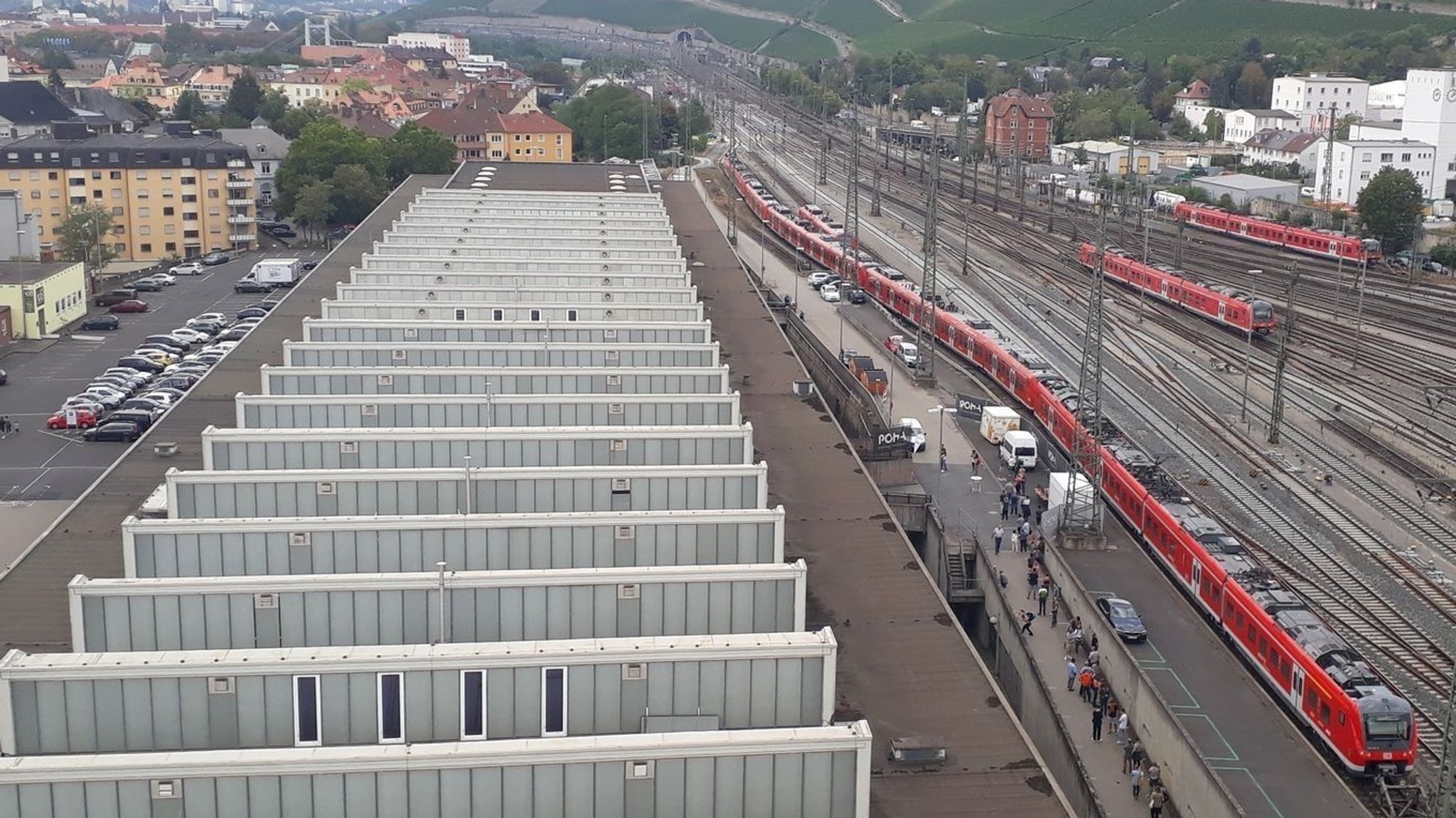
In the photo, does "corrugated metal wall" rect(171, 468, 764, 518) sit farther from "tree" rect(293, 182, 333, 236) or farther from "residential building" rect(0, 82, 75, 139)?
"residential building" rect(0, 82, 75, 139)

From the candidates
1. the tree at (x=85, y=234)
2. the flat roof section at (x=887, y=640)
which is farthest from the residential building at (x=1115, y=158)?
the flat roof section at (x=887, y=640)

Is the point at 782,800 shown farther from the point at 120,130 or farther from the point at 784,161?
the point at 784,161

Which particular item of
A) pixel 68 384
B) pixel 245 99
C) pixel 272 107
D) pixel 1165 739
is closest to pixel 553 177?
pixel 68 384

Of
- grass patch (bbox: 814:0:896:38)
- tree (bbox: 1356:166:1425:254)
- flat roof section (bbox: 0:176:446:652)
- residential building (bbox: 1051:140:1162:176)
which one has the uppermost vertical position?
grass patch (bbox: 814:0:896:38)

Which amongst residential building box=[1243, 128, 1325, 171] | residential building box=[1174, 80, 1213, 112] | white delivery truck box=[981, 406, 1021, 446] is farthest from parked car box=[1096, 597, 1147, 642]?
residential building box=[1174, 80, 1213, 112]

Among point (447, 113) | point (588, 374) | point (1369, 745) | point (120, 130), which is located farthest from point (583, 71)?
point (1369, 745)

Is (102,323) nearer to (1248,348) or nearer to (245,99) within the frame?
(1248,348)
